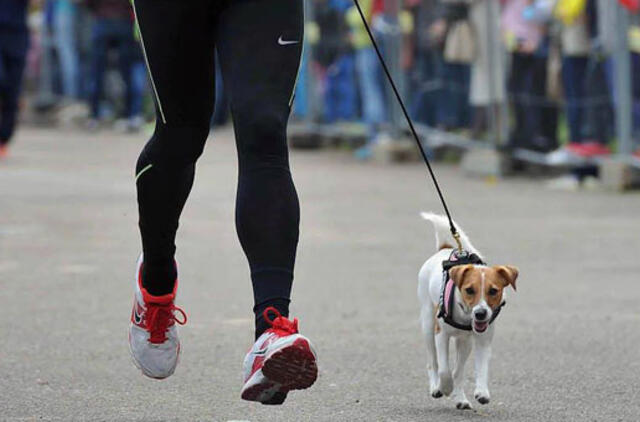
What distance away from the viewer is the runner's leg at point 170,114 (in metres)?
4.34

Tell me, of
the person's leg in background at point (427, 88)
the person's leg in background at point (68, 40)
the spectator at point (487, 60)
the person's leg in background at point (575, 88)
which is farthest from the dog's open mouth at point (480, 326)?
the person's leg in background at point (68, 40)

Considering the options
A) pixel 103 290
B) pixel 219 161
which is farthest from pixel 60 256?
pixel 219 161

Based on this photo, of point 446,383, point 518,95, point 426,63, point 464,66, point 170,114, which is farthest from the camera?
point 426,63

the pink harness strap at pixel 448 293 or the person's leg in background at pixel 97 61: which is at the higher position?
the pink harness strap at pixel 448 293

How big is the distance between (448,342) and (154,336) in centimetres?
85

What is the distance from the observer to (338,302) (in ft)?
23.6

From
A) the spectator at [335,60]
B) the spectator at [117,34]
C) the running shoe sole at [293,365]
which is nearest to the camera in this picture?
the running shoe sole at [293,365]

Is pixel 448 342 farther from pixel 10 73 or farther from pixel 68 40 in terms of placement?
pixel 68 40

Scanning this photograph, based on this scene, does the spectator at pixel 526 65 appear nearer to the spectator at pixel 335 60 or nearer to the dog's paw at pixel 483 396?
the spectator at pixel 335 60

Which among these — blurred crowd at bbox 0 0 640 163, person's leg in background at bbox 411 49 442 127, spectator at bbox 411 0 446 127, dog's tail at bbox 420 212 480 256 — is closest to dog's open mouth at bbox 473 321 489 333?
dog's tail at bbox 420 212 480 256

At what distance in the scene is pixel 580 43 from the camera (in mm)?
12219

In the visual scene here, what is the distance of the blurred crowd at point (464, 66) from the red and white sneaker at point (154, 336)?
7.43 m

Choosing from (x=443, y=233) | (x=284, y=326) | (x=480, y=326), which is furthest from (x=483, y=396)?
(x=284, y=326)

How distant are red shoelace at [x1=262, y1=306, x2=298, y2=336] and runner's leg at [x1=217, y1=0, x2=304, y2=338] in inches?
1.5
